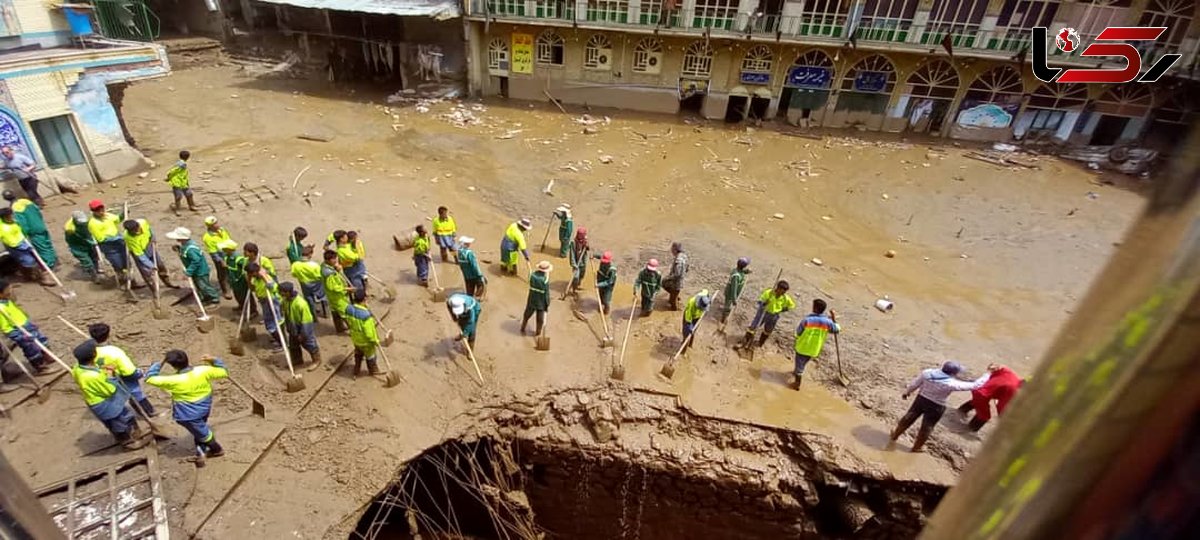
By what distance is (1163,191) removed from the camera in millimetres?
848

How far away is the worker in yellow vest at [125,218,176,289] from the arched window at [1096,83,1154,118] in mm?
29067

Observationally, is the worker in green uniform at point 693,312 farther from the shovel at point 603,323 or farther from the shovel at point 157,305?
the shovel at point 157,305

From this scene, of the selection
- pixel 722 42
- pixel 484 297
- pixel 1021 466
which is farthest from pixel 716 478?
pixel 722 42

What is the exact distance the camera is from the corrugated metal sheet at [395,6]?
831 inches

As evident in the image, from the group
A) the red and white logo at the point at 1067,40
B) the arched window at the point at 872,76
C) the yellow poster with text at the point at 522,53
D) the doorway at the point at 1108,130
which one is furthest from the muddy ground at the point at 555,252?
the red and white logo at the point at 1067,40

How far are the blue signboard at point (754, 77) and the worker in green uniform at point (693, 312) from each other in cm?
1529

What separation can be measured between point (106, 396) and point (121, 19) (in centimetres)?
2532

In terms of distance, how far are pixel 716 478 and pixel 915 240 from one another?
393 inches

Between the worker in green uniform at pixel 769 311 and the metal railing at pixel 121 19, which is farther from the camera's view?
the metal railing at pixel 121 19

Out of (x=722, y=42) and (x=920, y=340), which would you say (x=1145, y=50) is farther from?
(x=920, y=340)

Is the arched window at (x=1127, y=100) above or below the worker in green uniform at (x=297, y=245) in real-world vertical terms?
above

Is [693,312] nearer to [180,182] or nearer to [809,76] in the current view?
[180,182]

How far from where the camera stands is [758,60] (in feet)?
72.1

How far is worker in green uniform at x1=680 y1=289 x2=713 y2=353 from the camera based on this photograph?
9.51 m
